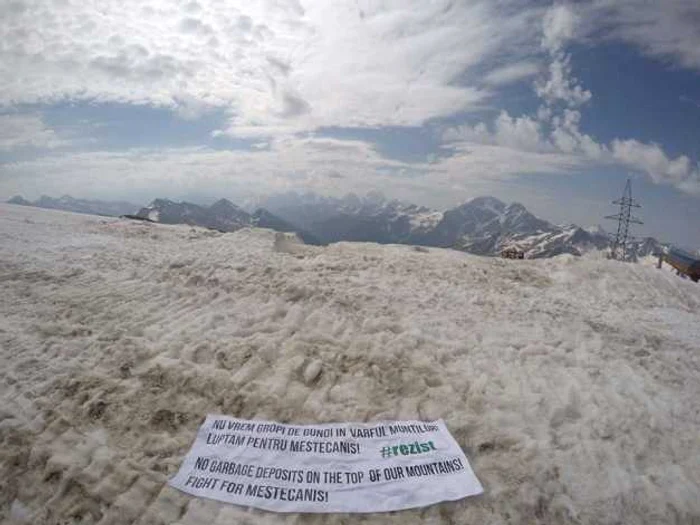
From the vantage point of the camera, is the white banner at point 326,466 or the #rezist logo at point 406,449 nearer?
the white banner at point 326,466

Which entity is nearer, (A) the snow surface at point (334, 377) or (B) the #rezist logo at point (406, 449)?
(A) the snow surface at point (334, 377)

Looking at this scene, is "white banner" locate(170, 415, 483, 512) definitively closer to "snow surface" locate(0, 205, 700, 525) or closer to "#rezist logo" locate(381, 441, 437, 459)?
"#rezist logo" locate(381, 441, 437, 459)

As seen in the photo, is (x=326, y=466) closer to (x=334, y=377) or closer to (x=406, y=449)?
(x=406, y=449)

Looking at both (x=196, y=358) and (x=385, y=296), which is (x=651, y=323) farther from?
(x=196, y=358)

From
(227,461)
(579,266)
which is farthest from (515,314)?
(227,461)

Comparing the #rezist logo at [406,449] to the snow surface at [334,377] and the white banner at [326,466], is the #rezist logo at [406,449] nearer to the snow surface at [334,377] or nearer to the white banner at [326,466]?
the white banner at [326,466]

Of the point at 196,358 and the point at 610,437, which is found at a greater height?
the point at 196,358

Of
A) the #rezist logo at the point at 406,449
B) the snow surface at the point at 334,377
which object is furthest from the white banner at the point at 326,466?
the snow surface at the point at 334,377
